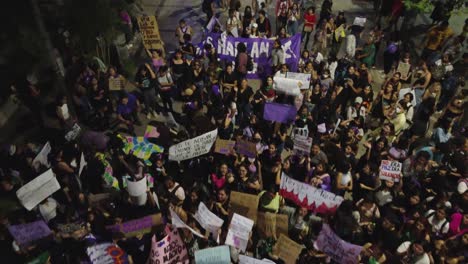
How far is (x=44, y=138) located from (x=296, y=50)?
21.9ft

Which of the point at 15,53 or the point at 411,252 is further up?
the point at 15,53

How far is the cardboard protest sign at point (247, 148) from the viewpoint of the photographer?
8523mm

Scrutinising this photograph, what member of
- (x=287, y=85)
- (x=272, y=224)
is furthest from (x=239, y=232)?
(x=287, y=85)

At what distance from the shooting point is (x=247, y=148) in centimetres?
856

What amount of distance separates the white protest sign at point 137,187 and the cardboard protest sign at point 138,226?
574 mm

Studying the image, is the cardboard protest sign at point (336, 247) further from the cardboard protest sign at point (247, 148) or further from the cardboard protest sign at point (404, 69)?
the cardboard protest sign at point (404, 69)

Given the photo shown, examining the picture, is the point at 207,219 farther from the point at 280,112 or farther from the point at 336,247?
the point at 280,112

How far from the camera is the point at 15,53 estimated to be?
12008 millimetres

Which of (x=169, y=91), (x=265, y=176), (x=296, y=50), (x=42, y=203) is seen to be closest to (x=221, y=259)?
(x=265, y=176)

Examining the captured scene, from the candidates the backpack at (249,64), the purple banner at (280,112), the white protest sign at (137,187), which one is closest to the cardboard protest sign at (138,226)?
the white protest sign at (137,187)

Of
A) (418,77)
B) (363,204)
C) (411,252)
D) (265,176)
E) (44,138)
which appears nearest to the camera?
(411,252)

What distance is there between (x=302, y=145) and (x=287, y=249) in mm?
2137

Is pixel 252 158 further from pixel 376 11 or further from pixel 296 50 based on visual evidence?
pixel 376 11

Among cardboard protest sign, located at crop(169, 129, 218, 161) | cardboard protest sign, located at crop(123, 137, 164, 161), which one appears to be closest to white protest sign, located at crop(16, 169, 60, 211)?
cardboard protest sign, located at crop(123, 137, 164, 161)
